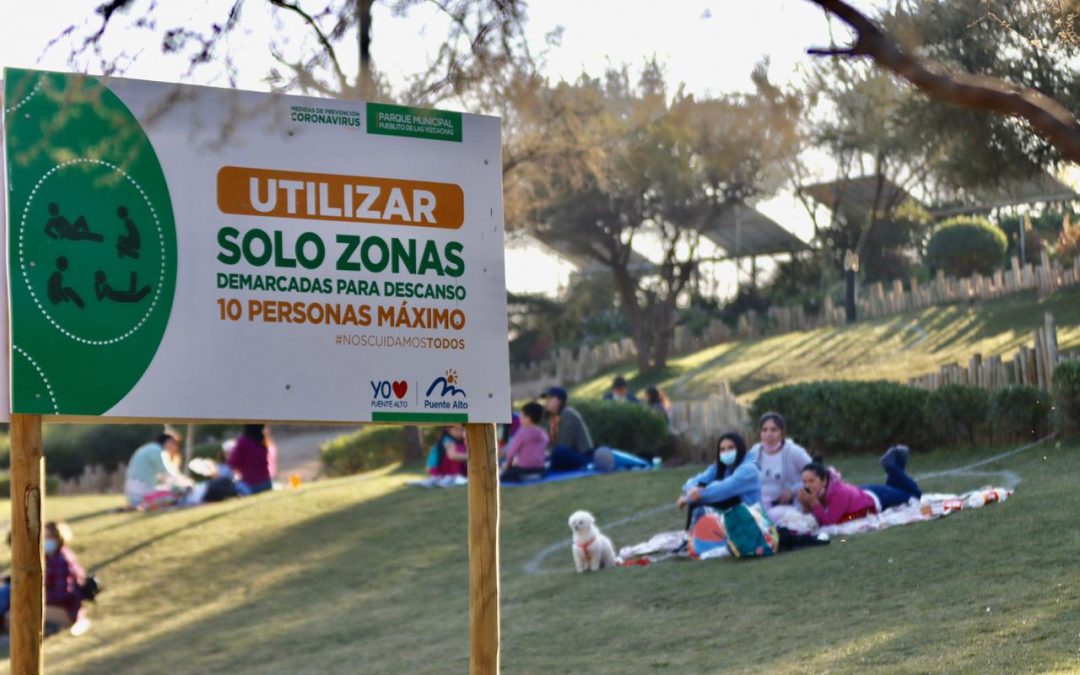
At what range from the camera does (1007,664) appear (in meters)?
6.77

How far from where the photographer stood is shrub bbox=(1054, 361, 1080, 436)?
13.9 meters

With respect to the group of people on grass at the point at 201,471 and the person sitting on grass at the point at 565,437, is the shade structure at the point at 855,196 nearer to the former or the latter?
the person sitting on grass at the point at 565,437

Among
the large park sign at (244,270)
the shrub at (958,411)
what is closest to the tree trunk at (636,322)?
the shrub at (958,411)

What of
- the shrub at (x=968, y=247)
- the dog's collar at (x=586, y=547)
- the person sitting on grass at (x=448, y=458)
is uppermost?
the shrub at (x=968, y=247)

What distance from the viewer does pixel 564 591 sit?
11406 mm

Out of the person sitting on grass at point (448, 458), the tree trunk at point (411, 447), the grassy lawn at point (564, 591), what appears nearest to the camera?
the grassy lawn at point (564, 591)

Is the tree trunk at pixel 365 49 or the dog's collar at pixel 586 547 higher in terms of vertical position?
the tree trunk at pixel 365 49

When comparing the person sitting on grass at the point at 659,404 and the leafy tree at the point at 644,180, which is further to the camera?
the leafy tree at the point at 644,180

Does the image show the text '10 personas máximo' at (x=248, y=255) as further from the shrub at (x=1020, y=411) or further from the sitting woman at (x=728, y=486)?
the shrub at (x=1020, y=411)

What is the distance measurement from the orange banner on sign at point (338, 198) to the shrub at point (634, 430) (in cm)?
1354

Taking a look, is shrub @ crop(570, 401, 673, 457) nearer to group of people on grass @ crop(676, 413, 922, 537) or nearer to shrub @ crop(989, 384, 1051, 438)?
→ shrub @ crop(989, 384, 1051, 438)

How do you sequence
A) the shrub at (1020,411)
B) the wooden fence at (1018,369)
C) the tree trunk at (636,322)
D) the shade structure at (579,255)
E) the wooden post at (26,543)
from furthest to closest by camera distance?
the shade structure at (579,255), the tree trunk at (636,322), the wooden fence at (1018,369), the shrub at (1020,411), the wooden post at (26,543)

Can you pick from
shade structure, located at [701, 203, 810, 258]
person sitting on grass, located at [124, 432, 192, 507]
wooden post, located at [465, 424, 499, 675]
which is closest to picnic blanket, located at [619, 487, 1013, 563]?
wooden post, located at [465, 424, 499, 675]

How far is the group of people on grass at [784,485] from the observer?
11578mm
